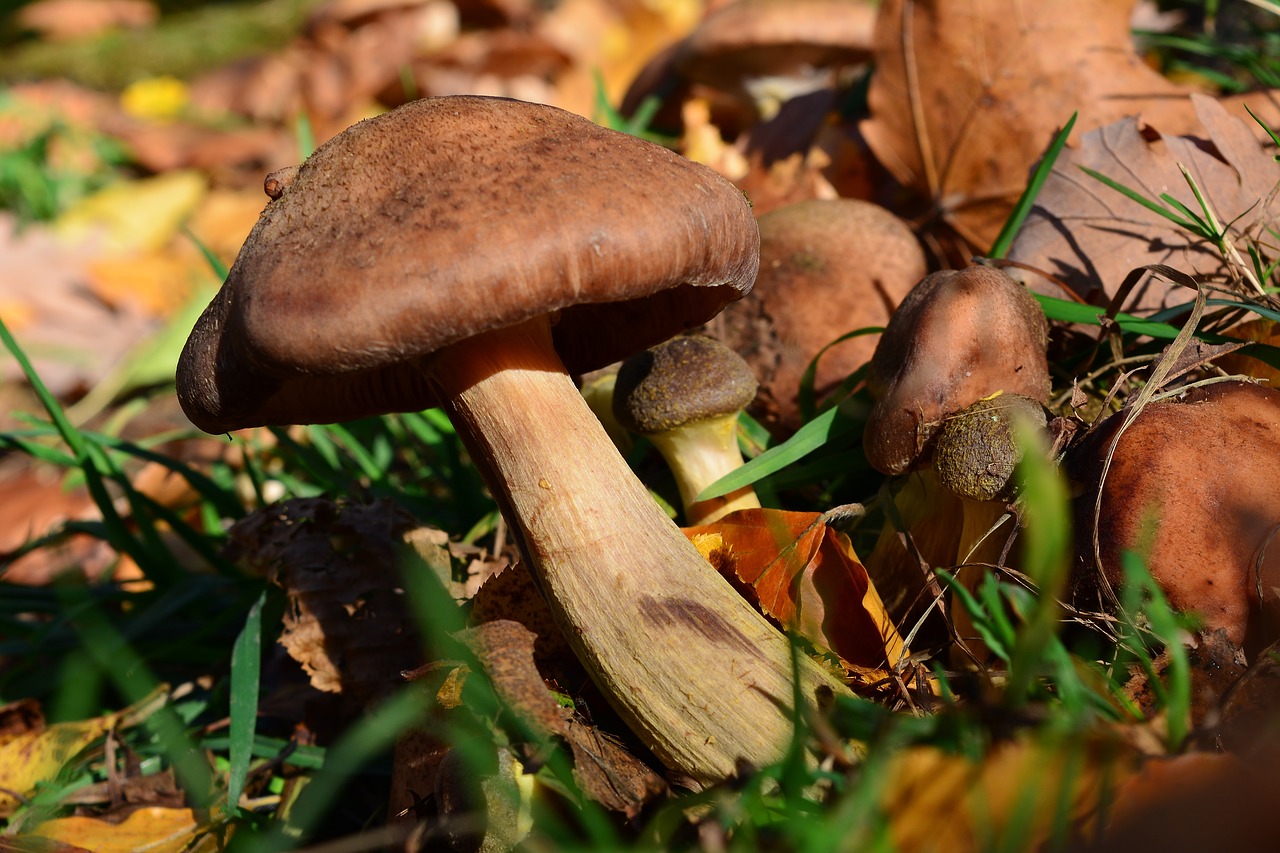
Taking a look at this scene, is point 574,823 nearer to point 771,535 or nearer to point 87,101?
point 771,535

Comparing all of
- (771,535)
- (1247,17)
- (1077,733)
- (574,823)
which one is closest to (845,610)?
(771,535)

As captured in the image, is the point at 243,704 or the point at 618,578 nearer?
the point at 618,578

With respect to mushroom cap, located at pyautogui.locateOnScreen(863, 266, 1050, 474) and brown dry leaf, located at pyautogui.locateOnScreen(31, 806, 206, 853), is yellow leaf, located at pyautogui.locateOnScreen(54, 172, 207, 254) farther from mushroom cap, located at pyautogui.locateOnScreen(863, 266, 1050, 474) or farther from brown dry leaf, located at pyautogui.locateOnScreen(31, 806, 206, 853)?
mushroom cap, located at pyautogui.locateOnScreen(863, 266, 1050, 474)

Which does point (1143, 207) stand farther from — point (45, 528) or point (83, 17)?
point (83, 17)

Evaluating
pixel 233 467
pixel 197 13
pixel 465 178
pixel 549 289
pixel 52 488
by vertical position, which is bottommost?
pixel 52 488

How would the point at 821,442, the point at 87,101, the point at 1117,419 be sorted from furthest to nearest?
1. the point at 87,101
2. the point at 821,442
3. the point at 1117,419

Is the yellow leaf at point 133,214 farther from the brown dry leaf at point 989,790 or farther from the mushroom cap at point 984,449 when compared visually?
the brown dry leaf at point 989,790

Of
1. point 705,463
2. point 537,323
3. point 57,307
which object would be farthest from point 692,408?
point 57,307
